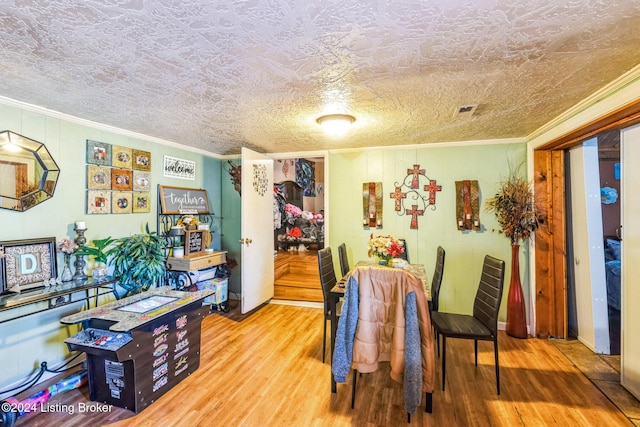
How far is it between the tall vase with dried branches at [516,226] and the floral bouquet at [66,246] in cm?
416

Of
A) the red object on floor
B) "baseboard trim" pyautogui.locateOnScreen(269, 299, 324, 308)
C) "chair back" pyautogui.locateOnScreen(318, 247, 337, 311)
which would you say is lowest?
"baseboard trim" pyautogui.locateOnScreen(269, 299, 324, 308)

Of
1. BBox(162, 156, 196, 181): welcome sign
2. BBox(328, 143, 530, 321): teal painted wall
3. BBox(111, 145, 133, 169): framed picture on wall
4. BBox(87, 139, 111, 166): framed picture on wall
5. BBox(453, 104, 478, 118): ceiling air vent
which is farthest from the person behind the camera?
BBox(162, 156, 196, 181): welcome sign

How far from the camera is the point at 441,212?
3.62m

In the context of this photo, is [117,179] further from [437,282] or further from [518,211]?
[518,211]

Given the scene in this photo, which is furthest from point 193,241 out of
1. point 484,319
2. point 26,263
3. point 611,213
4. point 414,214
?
point 611,213

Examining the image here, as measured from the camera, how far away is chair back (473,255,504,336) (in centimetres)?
217

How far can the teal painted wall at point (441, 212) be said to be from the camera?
3.46 metres

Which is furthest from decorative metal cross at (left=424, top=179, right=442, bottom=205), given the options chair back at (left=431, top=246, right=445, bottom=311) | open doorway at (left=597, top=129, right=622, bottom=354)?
open doorway at (left=597, top=129, right=622, bottom=354)

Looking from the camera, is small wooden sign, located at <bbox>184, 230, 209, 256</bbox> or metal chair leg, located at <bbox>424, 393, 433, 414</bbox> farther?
small wooden sign, located at <bbox>184, 230, 209, 256</bbox>

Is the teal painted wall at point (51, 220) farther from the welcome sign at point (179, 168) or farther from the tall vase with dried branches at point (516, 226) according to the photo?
the tall vase with dried branches at point (516, 226)

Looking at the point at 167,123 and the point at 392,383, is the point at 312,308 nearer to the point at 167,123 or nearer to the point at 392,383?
the point at 392,383

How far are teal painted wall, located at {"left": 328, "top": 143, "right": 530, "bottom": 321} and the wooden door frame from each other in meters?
0.20

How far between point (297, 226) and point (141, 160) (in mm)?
3302

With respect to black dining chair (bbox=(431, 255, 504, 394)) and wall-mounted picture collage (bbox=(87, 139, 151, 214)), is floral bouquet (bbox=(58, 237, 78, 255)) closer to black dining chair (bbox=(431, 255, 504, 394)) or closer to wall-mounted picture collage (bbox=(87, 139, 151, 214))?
wall-mounted picture collage (bbox=(87, 139, 151, 214))
